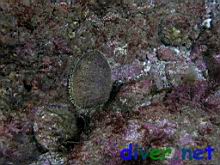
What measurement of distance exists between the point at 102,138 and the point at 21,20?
275cm

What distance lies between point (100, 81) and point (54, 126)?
1256 millimetres

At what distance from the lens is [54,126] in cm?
712

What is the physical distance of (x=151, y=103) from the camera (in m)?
7.43

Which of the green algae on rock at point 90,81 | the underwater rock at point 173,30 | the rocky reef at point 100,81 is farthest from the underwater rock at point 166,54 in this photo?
the green algae on rock at point 90,81

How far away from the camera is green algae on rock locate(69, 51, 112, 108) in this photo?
23.6 feet

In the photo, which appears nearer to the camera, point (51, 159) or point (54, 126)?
point (51, 159)

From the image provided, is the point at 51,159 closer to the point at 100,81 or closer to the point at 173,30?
the point at 100,81

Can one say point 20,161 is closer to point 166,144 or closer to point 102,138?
point 102,138

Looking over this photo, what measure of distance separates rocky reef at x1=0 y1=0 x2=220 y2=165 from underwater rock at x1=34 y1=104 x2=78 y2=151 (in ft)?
0.06

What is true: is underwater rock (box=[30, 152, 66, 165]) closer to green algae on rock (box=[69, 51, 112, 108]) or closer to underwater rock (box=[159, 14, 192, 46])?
green algae on rock (box=[69, 51, 112, 108])

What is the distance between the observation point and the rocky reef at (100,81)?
687 cm

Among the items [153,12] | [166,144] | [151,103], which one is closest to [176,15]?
[153,12]

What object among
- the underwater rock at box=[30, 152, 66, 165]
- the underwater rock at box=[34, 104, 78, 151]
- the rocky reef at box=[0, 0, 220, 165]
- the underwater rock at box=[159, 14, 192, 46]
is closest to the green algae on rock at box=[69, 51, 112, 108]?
the rocky reef at box=[0, 0, 220, 165]

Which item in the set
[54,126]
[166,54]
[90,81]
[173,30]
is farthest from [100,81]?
[173,30]
